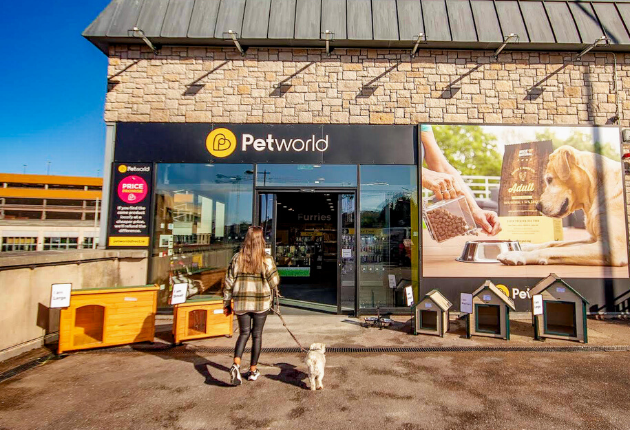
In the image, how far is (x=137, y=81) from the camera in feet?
25.2

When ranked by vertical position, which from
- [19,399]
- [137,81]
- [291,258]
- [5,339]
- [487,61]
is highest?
[487,61]

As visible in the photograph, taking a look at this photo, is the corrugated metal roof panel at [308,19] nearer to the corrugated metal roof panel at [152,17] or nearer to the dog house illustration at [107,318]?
the corrugated metal roof panel at [152,17]

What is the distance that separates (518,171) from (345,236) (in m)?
4.00

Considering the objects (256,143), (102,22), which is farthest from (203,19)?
(256,143)

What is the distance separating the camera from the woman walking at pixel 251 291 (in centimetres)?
380

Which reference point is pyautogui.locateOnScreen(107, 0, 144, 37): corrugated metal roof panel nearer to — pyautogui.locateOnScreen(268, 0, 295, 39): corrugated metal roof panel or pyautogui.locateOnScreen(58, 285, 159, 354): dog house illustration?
pyautogui.locateOnScreen(268, 0, 295, 39): corrugated metal roof panel

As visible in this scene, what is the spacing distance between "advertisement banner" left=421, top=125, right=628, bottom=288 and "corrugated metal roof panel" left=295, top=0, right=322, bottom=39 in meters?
3.44

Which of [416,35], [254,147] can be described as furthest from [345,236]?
[416,35]

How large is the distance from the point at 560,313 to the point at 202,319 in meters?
5.88

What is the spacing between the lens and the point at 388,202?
7.54 metres

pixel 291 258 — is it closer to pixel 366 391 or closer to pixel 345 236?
pixel 345 236

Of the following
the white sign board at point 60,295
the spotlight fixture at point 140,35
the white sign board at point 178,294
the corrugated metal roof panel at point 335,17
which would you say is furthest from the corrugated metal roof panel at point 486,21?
the white sign board at point 60,295

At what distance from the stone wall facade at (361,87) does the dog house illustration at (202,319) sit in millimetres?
4086

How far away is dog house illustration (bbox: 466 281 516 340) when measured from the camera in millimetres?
5467
